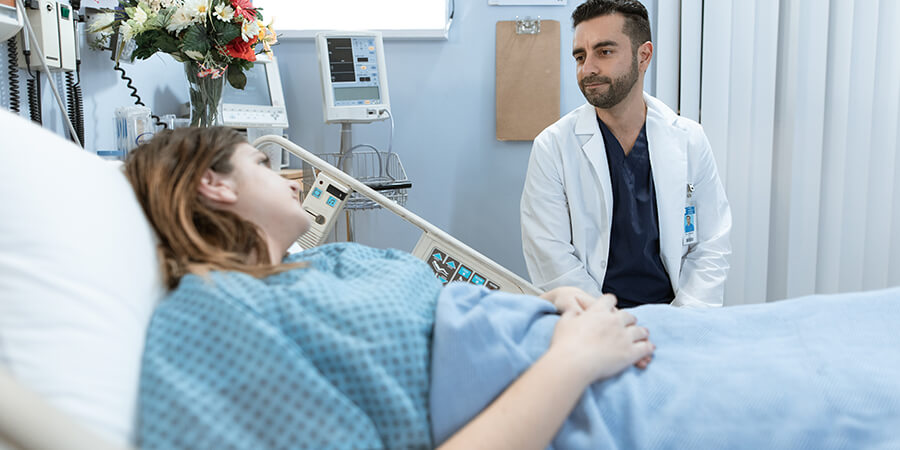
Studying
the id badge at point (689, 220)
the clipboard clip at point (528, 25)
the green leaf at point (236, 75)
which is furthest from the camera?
the clipboard clip at point (528, 25)

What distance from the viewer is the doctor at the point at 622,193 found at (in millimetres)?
2090

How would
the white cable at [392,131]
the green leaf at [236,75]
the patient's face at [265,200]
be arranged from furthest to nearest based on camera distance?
the white cable at [392,131]
the green leaf at [236,75]
the patient's face at [265,200]

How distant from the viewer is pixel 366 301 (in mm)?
848

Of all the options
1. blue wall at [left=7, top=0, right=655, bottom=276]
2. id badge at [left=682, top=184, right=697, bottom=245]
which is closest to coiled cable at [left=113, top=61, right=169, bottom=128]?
blue wall at [left=7, top=0, right=655, bottom=276]

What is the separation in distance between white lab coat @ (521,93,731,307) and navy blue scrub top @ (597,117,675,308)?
0.10ft

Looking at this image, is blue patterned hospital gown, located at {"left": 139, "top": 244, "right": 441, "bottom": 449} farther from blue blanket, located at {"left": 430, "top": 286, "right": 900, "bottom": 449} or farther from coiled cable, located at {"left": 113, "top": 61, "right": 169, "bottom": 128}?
coiled cable, located at {"left": 113, "top": 61, "right": 169, "bottom": 128}

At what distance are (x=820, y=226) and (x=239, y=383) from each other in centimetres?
257

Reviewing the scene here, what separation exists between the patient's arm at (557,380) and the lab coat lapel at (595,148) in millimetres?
1112

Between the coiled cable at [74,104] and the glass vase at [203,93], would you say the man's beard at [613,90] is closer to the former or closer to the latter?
the glass vase at [203,93]

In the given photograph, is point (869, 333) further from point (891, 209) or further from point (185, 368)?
point (891, 209)

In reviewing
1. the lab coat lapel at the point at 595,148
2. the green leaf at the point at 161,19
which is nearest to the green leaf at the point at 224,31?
the green leaf at the point at 161,19

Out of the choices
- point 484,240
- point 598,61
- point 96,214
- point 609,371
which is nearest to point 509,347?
point 609,371

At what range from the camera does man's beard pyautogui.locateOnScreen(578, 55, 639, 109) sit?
2.17 m

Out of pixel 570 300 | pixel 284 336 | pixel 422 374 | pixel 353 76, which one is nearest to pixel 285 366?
pixel 284 336
